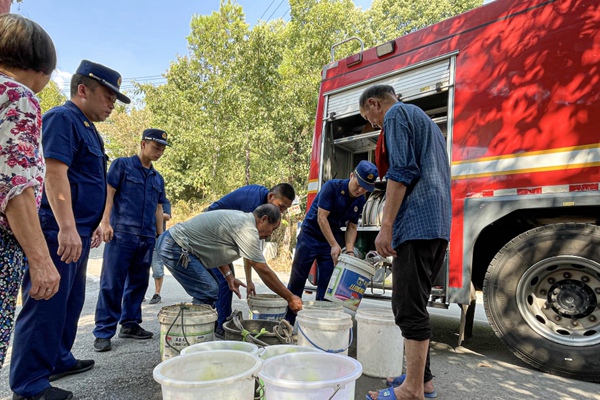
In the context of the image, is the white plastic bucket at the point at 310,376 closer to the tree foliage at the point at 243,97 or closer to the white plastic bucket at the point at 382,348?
the white plastic bucket at the point at 382,348

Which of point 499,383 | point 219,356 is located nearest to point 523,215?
point 499,383

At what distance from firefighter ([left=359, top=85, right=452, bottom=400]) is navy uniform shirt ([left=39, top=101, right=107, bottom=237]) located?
1.85 m

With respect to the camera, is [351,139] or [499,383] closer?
[499,383]

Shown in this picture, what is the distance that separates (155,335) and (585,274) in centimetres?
366

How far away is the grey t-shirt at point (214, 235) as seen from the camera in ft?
9.61

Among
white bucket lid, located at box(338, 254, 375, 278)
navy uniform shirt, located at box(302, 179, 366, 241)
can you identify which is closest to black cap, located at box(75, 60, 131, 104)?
navy uniform shirt, located at box(302, 179, 366, 241)

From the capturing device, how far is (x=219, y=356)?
1.62 m

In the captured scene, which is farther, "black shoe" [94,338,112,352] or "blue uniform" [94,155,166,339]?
"blue uniform" [94,155,166,339]

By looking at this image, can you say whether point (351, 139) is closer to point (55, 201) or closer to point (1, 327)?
point (55, 201)

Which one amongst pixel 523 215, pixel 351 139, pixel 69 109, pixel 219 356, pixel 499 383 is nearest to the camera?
pixel 219 356

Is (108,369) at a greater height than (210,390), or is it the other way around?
(210,390)

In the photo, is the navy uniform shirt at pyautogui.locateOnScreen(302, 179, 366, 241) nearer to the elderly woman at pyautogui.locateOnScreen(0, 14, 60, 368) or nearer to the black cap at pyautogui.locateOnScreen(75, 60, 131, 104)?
the black cap at pyautogui.locateOnScreen(75, 60, 131, 104)

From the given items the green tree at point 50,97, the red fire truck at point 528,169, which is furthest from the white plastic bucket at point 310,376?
the green tree at point 50,97

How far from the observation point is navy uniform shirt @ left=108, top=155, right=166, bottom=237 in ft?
10.7
